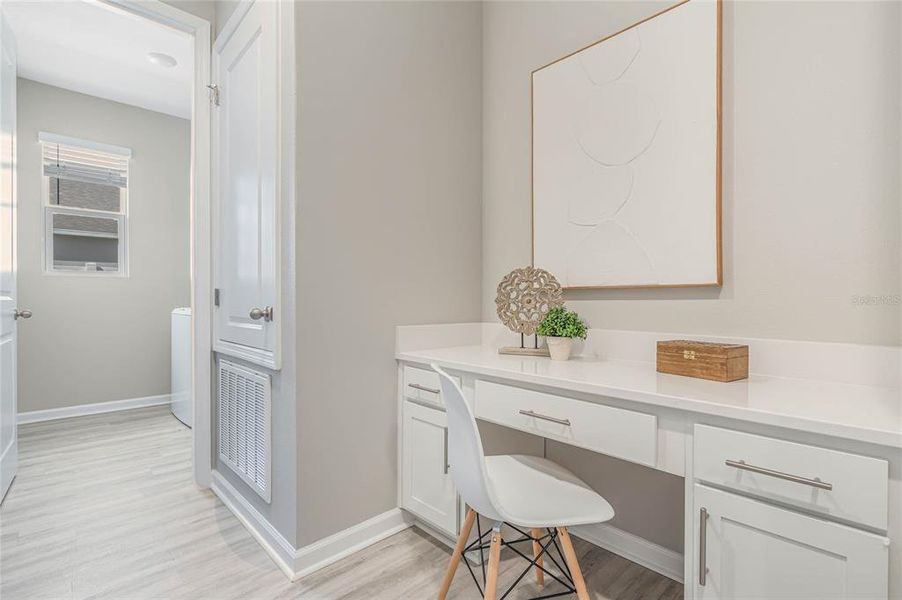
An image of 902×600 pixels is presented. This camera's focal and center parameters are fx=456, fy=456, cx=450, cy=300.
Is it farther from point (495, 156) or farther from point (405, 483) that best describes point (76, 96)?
point (405, 483)

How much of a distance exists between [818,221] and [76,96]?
5071mm

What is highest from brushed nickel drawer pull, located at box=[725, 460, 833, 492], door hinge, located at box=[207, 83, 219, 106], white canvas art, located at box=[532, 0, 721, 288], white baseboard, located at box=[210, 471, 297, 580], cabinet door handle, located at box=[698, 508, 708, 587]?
door hinge, located at box=[207, 83, 219, 106]

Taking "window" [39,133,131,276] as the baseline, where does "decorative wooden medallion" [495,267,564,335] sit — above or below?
below

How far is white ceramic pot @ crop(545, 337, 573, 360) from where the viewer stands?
1.77 metres

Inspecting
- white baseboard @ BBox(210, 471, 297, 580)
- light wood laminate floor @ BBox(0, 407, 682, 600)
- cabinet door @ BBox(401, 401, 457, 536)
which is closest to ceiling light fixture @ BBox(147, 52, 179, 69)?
light wood laminate floor @ BBox(0, 407, 682, 600)

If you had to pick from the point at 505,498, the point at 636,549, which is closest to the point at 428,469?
the point at 505,498

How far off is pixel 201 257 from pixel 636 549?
2392 mm

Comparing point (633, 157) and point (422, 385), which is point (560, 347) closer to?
point (422, 385)

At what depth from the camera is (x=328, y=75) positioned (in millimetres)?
1731

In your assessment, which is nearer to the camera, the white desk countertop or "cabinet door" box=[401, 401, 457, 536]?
the white desk countertop

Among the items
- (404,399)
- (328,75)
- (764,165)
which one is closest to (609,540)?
(404,399)

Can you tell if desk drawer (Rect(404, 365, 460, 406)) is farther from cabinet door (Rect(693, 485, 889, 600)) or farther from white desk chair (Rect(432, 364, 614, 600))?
cabinet door (Rect(693, 485, 889, 600))

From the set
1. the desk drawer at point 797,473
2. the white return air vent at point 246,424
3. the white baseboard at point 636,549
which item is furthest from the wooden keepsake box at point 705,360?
the white return air vent at point 246,424

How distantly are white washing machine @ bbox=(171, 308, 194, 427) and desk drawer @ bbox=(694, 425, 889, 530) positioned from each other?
3523mm
